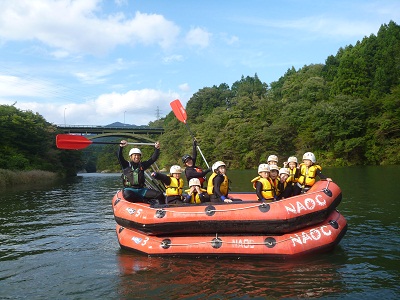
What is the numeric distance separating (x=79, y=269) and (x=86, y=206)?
346 inches

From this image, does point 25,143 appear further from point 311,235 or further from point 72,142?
point 311,235

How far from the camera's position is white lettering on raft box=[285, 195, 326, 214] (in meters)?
6.69

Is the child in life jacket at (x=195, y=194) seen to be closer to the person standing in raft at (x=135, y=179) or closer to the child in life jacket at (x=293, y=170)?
the person standing in raft at (x=135, y=179)

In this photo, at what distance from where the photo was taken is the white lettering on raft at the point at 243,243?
22.7 feet

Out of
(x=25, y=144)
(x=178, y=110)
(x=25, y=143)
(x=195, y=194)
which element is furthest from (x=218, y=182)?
(x=25, y=143)

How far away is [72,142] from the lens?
9656mm

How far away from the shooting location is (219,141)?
187 feet

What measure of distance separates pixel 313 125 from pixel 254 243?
3847 cm

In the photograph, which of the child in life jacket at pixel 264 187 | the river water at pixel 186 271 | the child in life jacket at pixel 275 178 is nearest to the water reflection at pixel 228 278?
the river water at pixel 186 271

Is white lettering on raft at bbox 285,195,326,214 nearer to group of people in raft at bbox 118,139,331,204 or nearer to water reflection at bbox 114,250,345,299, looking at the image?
group of people in raft at bbox 118,139,331,204

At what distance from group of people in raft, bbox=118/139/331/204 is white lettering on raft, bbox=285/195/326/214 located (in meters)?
0.75

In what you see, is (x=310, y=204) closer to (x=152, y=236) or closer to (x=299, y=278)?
(x=299, y=278)

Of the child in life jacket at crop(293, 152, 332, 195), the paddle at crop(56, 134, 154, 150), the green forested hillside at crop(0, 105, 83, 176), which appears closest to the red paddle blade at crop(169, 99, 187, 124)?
the paddle at crop(56, 134, 154, 150)

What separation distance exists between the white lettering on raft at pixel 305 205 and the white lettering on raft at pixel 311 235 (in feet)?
1.50
